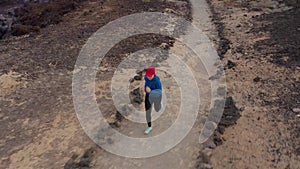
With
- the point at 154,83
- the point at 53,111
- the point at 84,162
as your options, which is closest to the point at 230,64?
the point at 154,83

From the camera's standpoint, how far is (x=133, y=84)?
44.3 feet

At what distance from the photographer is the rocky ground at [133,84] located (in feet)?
31.4

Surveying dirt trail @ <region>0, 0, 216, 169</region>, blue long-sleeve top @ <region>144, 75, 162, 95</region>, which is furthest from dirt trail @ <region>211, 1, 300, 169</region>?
blue long-sleeve top @ <region>144, 75, 162, 95</region>

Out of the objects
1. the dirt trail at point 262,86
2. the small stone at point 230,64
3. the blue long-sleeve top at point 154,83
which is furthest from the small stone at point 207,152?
the small stone at point 230,64

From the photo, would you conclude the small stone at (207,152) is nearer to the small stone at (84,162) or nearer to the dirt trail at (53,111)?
the dirt trail at (53,111)

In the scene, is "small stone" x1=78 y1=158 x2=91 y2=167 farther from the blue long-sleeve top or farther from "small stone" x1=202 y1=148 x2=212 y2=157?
"small stone" x1=202 y1=148 x2=212 y2=157

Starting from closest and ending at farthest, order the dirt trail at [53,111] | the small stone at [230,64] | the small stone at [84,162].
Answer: the small stone at [84,162] < the dirt trail at [53,111] < the small stone at [230,64]

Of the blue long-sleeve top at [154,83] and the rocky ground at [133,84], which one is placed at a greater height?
the blue long-sleeve top at [154,83]

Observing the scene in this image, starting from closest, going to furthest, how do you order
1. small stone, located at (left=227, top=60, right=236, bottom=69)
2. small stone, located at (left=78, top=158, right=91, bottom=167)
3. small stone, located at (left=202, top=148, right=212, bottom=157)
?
small stone, located at (left=78, top=158, right=91, bottom=167) < small stone, located at (left=202, top=148, right=212, bottom=157) < small stone, located at (left=227, top=60, right=236, bottom=69)

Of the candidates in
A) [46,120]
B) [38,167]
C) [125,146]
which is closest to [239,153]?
[125,146]

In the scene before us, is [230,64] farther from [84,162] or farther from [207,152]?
[84,162]

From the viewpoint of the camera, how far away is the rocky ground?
9.56 m

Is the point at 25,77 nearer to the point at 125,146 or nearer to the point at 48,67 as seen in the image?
the point at 48,67

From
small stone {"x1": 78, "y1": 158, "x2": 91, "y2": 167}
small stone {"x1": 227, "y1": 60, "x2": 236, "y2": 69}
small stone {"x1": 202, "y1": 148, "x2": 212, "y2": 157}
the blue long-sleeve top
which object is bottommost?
small stone {"x1": 227, "y1": 60, "x2": 236, "y2": 69}
